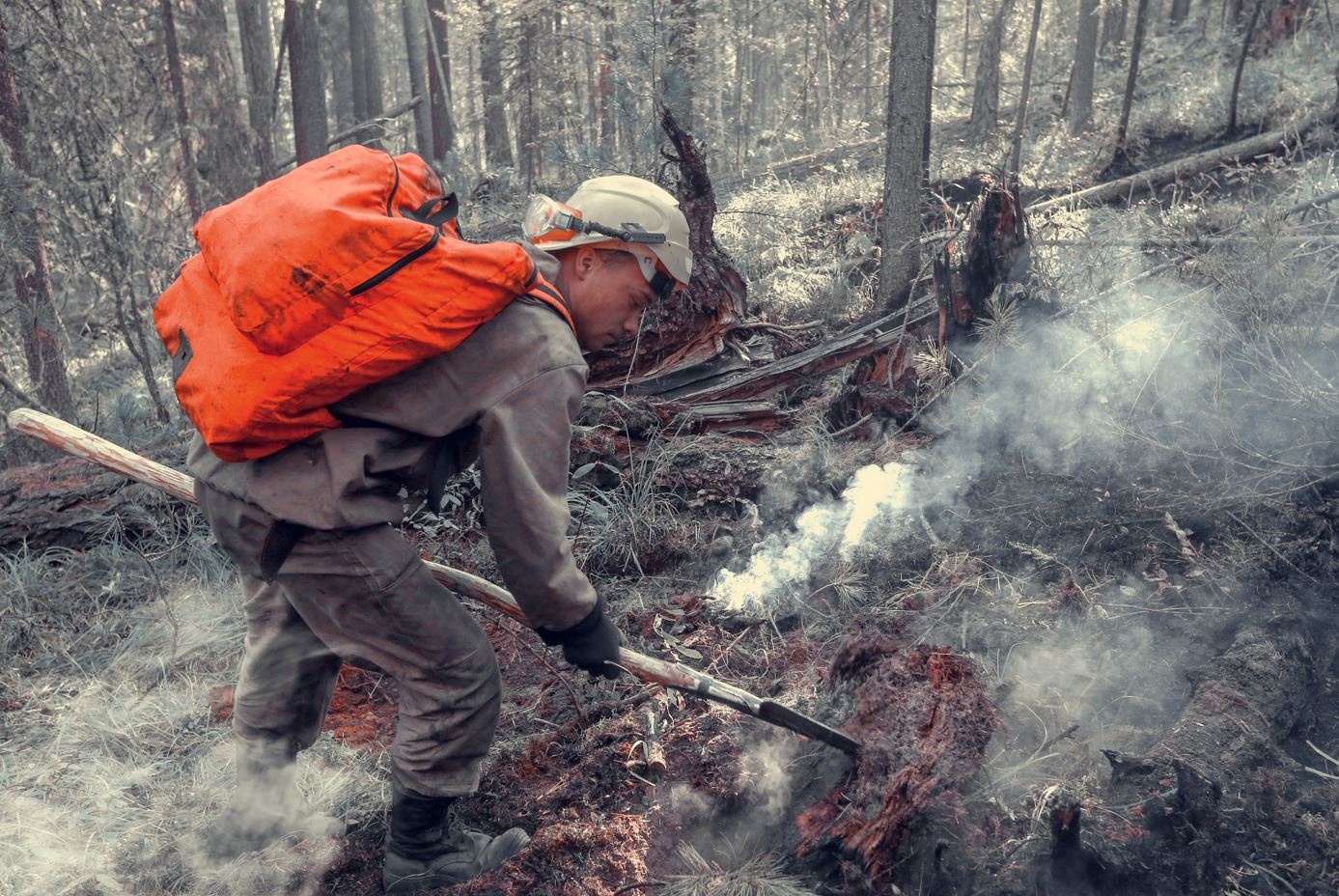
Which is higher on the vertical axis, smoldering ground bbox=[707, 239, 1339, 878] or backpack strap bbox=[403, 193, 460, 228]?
backpack strap bbox=[403, 193, 460, 228]

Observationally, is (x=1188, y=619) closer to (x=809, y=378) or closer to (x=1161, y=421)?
(x=1161, y=421)

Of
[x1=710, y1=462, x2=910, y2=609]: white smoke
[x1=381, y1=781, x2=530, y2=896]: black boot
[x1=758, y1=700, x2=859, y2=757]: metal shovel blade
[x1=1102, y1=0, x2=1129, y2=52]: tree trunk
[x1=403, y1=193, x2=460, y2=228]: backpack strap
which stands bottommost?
[x1=1102, y1=0, x2=1129, y2=52]: tree trunk

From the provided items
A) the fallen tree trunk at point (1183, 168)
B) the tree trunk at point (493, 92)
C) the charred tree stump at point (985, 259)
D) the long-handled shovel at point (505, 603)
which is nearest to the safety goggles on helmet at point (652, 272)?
the long-handled shovel at point (505, 603)

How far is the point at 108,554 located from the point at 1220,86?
12551 mm

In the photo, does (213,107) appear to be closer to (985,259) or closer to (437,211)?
(985,259)

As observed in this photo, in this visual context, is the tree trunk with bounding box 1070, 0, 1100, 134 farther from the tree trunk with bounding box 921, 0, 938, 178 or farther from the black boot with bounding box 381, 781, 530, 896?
the black boot with bounding box 381, 781, 530, 896

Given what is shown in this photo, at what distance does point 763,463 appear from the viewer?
483 cm

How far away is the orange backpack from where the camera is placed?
2078 millimetres

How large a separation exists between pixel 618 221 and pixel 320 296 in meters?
0.87

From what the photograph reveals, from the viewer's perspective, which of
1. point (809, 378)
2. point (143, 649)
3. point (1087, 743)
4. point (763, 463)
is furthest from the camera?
point (809, 378)

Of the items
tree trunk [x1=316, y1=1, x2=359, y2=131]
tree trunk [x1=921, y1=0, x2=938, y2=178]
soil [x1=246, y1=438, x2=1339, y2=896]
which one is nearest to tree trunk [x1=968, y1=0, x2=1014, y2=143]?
tree trunk [x1=921, y1=0, x2=938, y2=178]

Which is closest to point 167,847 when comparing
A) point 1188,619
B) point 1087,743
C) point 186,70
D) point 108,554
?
point 108,554

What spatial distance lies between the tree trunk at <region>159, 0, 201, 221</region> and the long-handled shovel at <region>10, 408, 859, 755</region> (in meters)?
7.21

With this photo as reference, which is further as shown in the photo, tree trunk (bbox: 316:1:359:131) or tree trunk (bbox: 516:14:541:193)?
tree trunk (bbox: 316:1:359:131)
